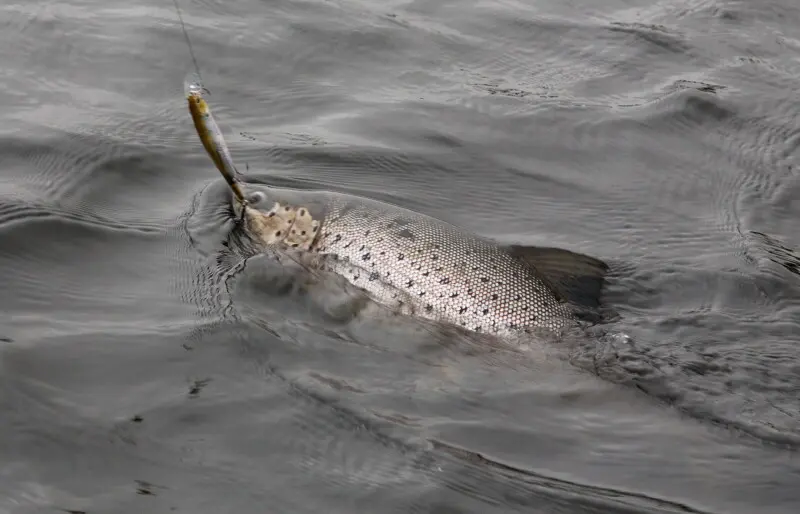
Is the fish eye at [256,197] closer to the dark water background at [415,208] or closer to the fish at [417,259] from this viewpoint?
the fish at [417,259]

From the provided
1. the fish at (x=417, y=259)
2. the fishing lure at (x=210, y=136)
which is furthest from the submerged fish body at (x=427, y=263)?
the fishing lure at (x=210, y=136)

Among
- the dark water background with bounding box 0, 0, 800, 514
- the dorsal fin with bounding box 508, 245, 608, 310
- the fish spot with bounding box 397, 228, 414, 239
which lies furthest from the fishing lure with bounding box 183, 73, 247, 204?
the dorsal fin with bounding box 508, 245, 608, 310

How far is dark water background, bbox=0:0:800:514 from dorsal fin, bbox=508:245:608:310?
0.24m

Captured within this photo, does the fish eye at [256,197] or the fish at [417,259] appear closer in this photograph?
the fish at [417,259]

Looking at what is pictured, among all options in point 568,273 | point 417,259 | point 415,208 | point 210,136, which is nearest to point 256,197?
point 210,136

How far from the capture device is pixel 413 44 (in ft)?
29.0

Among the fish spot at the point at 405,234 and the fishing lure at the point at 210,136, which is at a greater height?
the fishing lure at the point at 210,136

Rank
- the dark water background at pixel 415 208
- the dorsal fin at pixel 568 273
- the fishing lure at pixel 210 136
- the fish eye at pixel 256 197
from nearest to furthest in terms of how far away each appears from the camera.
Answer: the dark water background at pixel 415 208, the dorsal fin at pixel 568 273, the fishing lure at pixel 210 136, the fish eye at pixel 256 197

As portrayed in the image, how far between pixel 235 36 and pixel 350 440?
5.23 m

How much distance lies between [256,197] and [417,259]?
118 cm

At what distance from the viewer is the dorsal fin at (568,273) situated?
546 cm

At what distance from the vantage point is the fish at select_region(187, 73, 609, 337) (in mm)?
5254

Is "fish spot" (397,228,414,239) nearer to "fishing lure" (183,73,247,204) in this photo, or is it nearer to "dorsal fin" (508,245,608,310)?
"dorsal fin" (508,245,608,310)

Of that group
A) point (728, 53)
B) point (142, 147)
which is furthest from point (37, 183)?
point (728, 53)
